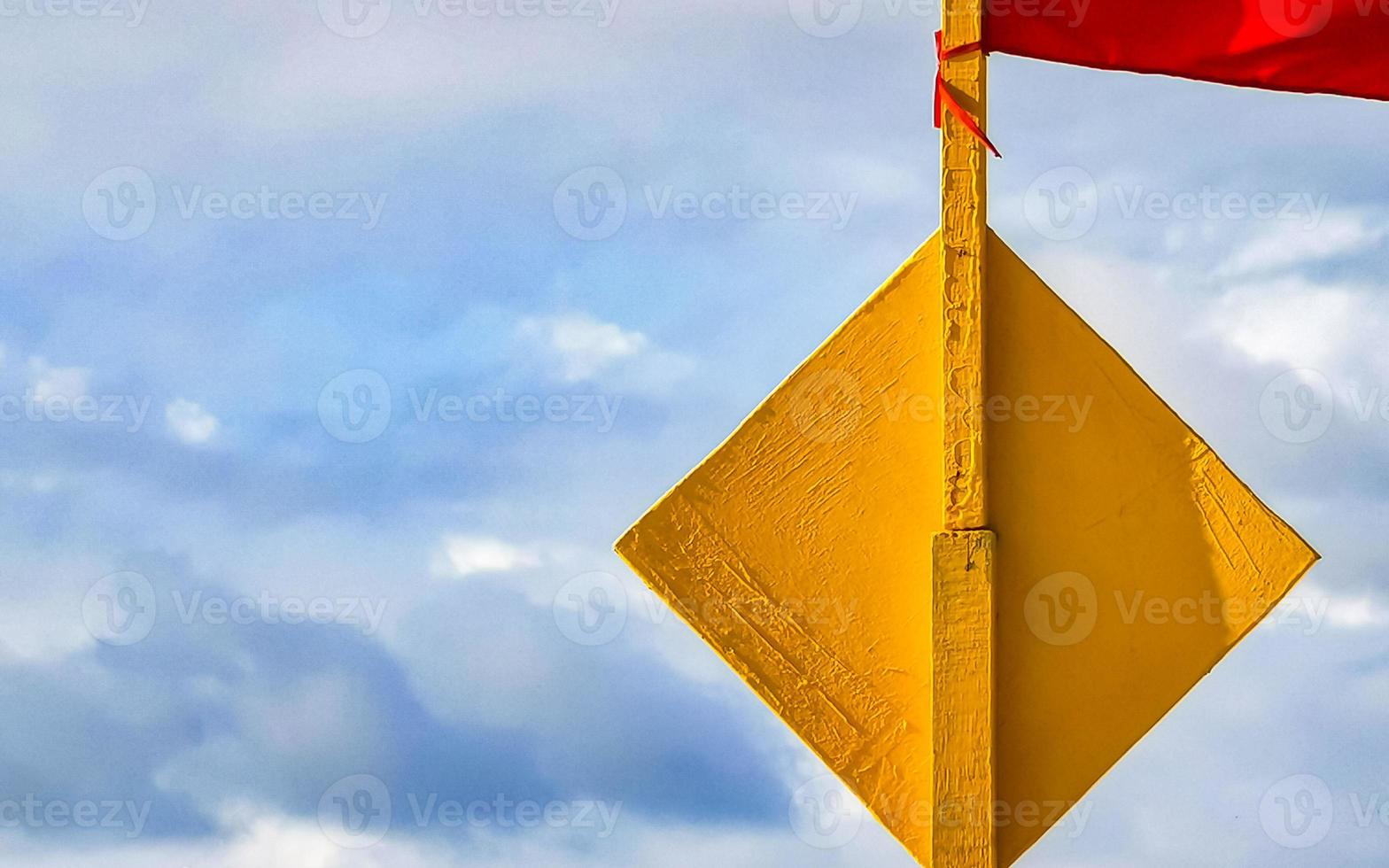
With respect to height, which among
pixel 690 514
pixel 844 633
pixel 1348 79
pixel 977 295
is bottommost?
pixel 844 633

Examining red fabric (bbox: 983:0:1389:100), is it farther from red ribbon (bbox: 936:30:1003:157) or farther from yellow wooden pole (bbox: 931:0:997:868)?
yellow wooden pole (bbox: 931:0:997:868)

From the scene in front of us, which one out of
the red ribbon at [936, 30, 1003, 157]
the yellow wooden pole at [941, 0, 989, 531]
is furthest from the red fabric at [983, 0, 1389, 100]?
the yellow wooden pole at [941, 0, 989, 531]

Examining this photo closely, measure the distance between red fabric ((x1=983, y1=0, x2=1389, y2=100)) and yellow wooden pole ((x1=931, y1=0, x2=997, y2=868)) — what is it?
2.15ft

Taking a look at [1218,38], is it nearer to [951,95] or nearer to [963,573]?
[951,95]

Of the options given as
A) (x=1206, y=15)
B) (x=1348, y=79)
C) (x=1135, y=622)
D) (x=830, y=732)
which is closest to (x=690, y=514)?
(x=830, y=732)

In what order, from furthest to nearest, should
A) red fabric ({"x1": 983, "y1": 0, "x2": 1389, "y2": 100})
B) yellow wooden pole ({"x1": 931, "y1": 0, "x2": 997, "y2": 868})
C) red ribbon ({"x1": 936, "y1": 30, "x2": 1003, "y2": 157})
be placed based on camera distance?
red fabric ({"x1": 983, "y1": 0, "x2": 1389, "y2": 100}) → red ribbon ({"x1": 936, "y1": 30, "x2": 1003, "y2": 157}) → yellow wooden pole ({"x1": 931, "y1": 0, "x2": 997, "y2": 868})

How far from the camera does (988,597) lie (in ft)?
18.5

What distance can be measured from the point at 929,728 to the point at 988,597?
1.72 feet

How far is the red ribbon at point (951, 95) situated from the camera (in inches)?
229

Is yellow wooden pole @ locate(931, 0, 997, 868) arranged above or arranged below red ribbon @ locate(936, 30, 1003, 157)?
below

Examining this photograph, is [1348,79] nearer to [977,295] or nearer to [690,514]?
[977,295]

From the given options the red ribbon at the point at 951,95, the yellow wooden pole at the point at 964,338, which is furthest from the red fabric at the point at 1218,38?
the yellow wooden pole at the point at 964,338

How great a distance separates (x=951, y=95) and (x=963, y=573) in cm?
175

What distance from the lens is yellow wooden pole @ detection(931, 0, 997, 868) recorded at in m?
5.64
